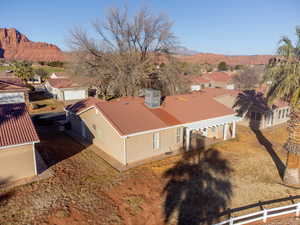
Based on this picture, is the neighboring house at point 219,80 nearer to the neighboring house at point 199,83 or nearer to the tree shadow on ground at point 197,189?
the neighboring house at point 199,83

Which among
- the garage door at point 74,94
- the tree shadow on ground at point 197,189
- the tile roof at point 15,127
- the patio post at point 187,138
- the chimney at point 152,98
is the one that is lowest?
the tree shadow on ground at point 197,189

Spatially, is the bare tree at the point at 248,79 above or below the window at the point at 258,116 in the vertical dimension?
above

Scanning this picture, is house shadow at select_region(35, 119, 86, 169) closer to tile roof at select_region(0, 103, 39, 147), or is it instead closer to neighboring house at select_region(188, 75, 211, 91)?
tile roof at select_region(0, 103, 39, 147)

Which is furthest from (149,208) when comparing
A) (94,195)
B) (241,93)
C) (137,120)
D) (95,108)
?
(241,93)

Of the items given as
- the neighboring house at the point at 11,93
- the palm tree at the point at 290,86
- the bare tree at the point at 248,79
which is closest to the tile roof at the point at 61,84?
the neighboring house at the point at 11,93

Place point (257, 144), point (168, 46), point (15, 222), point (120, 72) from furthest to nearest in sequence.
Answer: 1. point (168, 46)
2. point (120, 72)
3. point (257, 144)
4. point (15, 222)

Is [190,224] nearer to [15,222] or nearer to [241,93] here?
[15,222]

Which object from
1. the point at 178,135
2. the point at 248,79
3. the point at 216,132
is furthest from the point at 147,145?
the point at 248,79
